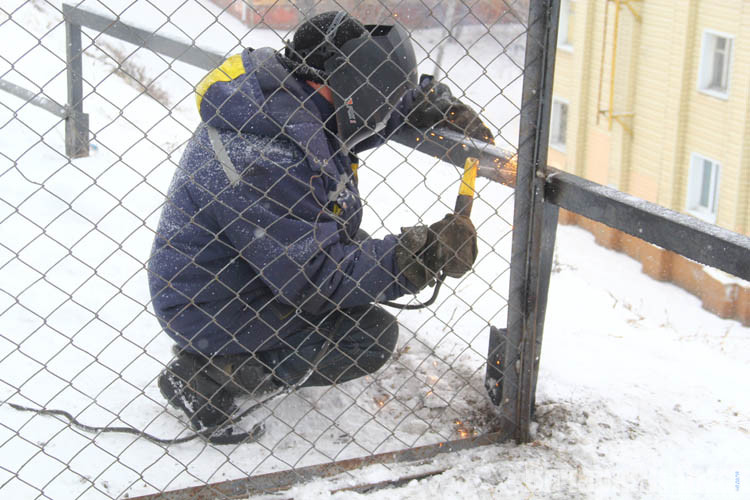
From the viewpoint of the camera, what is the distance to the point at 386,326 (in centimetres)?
295

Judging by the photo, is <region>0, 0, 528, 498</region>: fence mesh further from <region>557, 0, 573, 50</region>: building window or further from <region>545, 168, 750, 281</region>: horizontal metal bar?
<region>557, 0, 573, 50</region>: building window

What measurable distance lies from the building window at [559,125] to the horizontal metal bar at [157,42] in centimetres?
2031

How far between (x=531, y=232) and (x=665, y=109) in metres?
18.6

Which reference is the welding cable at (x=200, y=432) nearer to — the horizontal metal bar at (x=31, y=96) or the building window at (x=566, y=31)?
the horizontal metal bar at (x=31, y=96)

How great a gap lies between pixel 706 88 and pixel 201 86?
18470mm

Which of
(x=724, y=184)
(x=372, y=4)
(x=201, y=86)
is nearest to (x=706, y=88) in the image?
(x=724, y=184)

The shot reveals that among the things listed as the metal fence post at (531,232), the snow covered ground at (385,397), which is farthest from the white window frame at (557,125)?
the metal fence post at (531,232)

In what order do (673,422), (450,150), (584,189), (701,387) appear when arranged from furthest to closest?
(701,387)
(673,422)
(450,150)
(584,189)

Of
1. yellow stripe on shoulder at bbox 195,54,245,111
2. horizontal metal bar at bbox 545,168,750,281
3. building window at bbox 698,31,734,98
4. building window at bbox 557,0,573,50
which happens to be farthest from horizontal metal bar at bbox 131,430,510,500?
building window at bbox 557,0,573,50

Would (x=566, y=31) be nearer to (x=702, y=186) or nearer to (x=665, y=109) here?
(x=665, y=109)

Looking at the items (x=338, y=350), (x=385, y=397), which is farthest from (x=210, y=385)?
(x=385, y=397)

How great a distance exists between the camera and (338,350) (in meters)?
2.86

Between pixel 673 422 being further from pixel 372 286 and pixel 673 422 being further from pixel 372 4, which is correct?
pixel 372 4

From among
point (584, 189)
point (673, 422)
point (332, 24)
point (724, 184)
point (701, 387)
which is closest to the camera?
point (584, 189)
